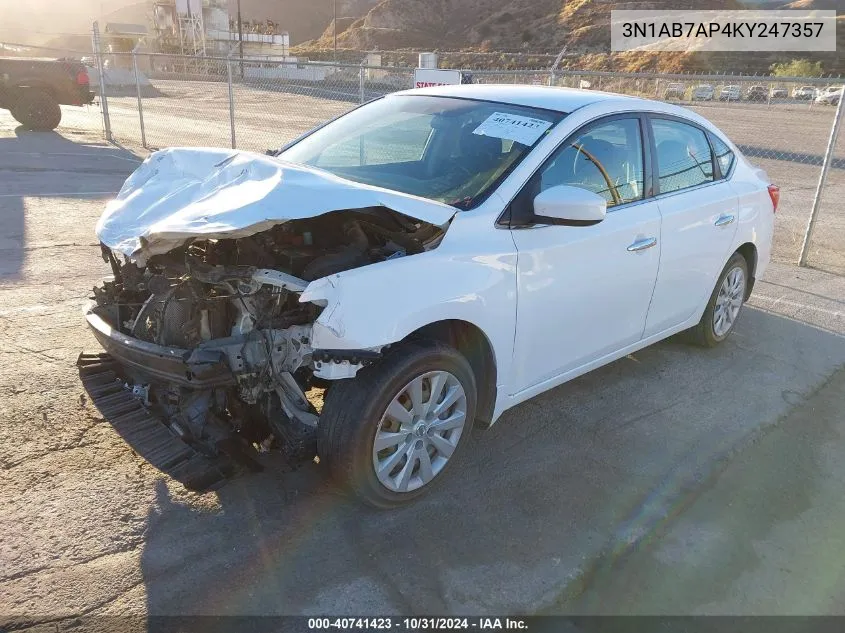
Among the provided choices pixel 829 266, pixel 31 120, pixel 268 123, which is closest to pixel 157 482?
pixel 829 266

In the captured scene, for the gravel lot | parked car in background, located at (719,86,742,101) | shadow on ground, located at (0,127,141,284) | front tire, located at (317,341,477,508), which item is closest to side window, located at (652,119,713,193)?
the gravel lot

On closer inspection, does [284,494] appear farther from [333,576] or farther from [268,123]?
[268,123]

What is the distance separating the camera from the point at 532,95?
3.84 m

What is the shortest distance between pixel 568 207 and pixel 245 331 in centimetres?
158

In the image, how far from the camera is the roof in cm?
370

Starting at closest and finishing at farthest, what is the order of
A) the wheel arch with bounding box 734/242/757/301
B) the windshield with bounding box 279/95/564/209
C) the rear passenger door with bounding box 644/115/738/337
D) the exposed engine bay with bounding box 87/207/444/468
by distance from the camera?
the exposed engine bay with bounding box 87/207/444/468 < the windshield with bounding box 279/95/564/209 < the rear passenger door with bounding box 644/115/738/337 < the wheel arch with bounding box 734/242/757/301

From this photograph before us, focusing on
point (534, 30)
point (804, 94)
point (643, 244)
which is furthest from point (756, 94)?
point (534, 30)

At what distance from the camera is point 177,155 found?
3.66 m

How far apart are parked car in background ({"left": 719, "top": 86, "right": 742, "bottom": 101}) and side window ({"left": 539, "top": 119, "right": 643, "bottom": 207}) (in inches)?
563

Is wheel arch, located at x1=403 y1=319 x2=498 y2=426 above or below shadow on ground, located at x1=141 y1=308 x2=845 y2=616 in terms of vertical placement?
above

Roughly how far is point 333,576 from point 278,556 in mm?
260


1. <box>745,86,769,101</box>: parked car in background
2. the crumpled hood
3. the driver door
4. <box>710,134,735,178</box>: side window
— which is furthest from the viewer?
<box>745,86,769,101</box>: parked car in background

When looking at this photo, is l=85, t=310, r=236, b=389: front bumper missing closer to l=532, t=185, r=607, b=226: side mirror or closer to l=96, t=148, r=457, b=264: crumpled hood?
l=96, t=148, r=457, b=264: crumpled hood

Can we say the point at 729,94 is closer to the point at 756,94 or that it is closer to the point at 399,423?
the point at 756,94
